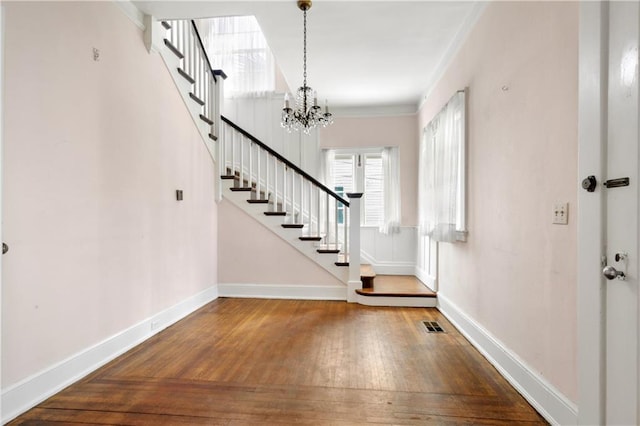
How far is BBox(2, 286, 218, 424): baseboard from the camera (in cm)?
201

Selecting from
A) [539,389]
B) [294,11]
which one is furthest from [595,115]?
[294,11]

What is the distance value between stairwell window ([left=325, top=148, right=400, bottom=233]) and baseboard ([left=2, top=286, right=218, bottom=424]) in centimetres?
359

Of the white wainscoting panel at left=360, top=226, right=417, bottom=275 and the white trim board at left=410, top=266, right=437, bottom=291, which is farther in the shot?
the white wainscoting panel at left=360, top=226, right=417, bottom=275

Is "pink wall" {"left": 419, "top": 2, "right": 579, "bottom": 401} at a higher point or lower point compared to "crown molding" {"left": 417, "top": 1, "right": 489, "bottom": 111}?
lower

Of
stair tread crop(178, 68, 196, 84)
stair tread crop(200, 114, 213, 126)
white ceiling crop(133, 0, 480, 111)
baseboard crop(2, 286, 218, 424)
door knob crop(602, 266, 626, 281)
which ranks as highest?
white ceiling crop(133, 0, 480, 111)

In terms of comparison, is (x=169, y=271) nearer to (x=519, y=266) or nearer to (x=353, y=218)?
(x=353, y=218)

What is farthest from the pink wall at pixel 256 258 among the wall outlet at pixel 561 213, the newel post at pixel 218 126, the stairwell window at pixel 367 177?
the wall outlet at pixel 561 213

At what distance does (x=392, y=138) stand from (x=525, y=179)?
397 centimetres

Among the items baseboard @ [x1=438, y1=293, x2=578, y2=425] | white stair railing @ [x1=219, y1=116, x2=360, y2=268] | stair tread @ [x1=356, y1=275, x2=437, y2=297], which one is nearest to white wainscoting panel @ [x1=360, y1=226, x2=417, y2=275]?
stair tread @ [x1=356, y1=275, x2=437, y2=297]

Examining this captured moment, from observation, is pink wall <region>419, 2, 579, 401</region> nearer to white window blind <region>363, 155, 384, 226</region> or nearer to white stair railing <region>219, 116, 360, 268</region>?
white stair railing <region>219, 116, 360, 268</region>

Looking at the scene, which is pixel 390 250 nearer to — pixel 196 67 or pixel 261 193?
pixel 261 193

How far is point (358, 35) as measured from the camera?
367cm

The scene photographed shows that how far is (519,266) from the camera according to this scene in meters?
2.38

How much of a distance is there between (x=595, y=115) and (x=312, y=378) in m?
2.29
